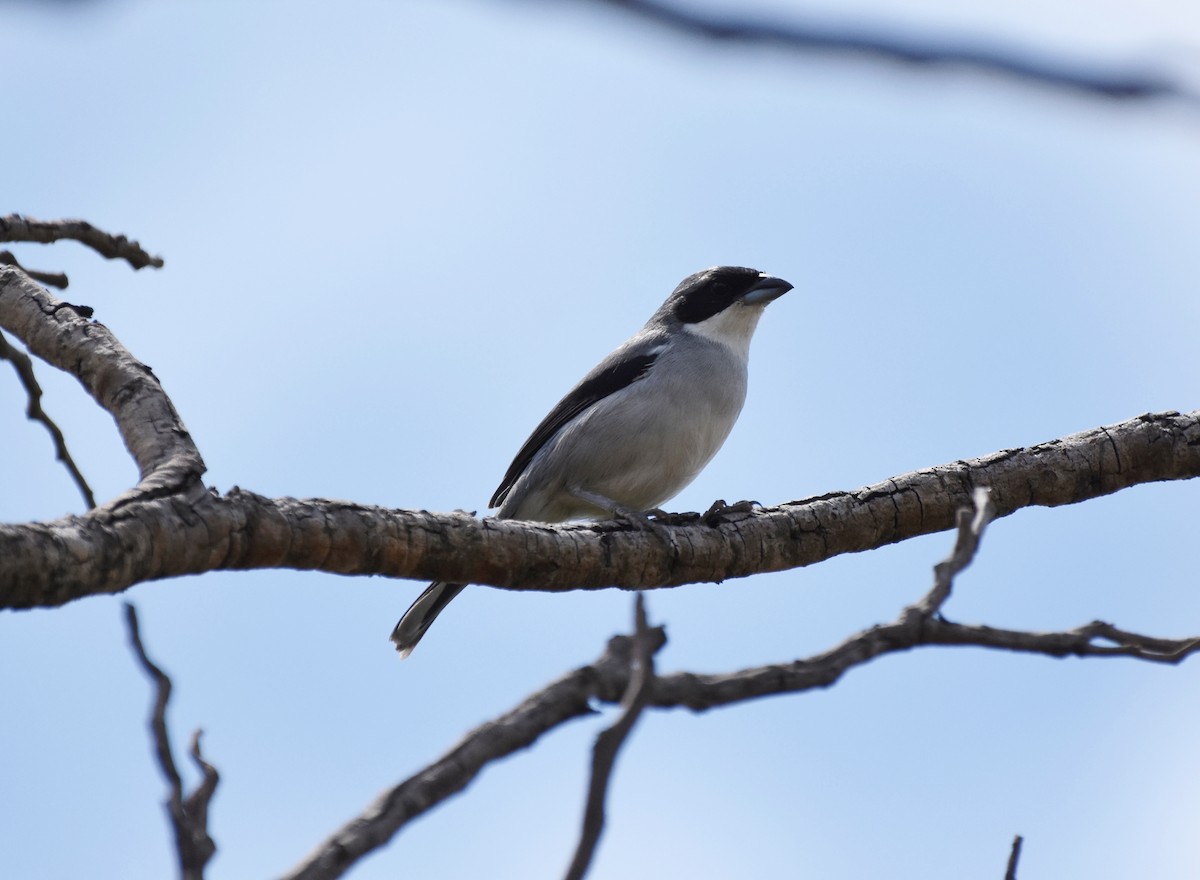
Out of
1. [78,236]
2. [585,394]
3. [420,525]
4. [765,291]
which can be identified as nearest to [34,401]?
[78,236]

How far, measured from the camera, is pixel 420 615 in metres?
6.93

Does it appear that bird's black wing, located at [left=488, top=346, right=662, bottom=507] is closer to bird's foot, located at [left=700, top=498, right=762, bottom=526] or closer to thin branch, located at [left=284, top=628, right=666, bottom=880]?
bird's foot, located at [left=700, top=498, right=762, bottom=526]

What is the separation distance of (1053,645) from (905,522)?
2489 millimetres

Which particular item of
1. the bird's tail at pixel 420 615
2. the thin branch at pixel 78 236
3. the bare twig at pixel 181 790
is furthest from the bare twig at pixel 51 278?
the bare twig at pixel 181 790

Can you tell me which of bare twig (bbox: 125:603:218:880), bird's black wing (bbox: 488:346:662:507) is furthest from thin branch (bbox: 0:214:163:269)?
bare twig (bbox: 125:603:218:880)

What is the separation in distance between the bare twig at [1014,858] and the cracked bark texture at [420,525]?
2.19 meters

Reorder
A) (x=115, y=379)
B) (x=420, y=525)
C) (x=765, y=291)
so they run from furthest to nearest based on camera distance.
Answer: (x=765, y=291) → (x=115, y=379) → (x=420, y=525)

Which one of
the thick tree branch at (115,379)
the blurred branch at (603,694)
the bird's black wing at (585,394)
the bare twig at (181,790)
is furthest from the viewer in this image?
the bird's black wing at (585,394)

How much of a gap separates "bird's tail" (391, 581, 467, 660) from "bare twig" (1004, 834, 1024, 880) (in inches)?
Answer: 169

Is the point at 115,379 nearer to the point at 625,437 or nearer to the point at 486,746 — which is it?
the point at 486,746

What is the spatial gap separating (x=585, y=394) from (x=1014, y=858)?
5348 mm

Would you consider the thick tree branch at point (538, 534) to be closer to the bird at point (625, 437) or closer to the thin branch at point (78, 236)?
the bird at point (625, 437)

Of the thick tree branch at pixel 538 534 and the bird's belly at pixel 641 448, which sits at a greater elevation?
the bird's belly at pixel 641 448

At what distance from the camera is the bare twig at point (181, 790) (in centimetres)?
247
